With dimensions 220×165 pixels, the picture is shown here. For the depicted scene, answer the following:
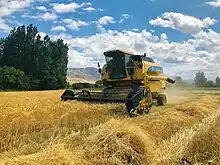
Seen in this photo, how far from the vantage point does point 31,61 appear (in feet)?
233

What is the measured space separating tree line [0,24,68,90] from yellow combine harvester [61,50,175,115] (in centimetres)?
4713

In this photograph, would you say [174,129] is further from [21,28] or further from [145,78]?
[21,28]

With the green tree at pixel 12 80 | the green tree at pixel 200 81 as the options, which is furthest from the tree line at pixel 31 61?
the green tree at pixel 200 81

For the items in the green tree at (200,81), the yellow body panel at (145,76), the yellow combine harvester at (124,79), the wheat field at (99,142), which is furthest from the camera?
the green tree at (200,81)

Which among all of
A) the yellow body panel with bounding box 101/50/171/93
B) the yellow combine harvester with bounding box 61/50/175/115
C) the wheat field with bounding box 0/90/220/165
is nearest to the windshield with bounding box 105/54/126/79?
the yellow combine harvester with bounding box 61/50/175/115

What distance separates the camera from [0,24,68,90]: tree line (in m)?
62.2

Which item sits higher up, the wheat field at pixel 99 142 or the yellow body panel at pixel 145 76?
the yellow body panel at pixel 145 76

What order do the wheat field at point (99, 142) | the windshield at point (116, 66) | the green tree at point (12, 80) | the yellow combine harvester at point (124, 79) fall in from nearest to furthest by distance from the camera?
the wheat field at point (99, 142)
the yellow combine harvester at point (124, 79)
the windshield at point (116, 66)
the green tree at point (12, 80)

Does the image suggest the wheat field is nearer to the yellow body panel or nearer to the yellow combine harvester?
the yellow combine harvester

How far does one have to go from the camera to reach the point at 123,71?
15375mm

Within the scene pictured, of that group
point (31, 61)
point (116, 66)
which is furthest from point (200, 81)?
point (116, 66)

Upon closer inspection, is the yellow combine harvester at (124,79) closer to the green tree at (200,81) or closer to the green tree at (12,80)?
Answer: the green tree at (12,80)

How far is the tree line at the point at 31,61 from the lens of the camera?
62.2 metres

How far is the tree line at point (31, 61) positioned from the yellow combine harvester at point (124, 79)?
155ft
